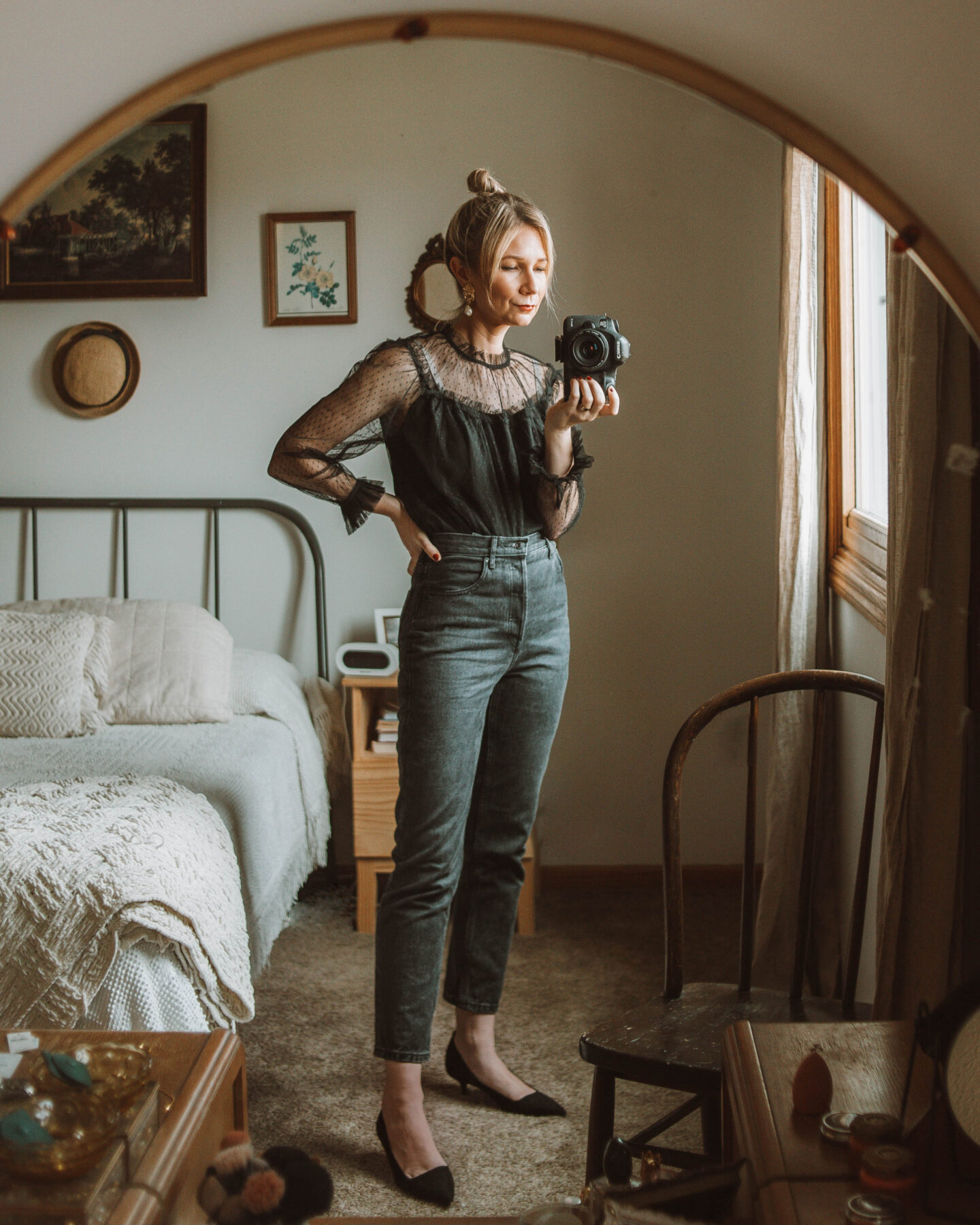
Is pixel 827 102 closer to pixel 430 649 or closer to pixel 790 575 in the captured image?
pixel 430 649

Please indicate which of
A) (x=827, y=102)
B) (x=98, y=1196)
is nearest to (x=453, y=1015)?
(x=98, y=1196)

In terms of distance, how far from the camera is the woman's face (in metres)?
1.25

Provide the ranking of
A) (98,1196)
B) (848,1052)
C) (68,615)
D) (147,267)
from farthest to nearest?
1. (147,267)
2. (68,615)
3. (848,1052)
4. (98,1196)

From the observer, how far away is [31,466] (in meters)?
2.50

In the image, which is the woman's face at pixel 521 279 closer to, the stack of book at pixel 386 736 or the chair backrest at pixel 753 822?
the chair backrest at pixel 753 822

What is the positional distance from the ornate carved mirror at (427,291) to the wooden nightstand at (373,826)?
782mm

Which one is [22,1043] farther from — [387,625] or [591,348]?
[387,625]

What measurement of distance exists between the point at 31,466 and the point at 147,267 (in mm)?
513

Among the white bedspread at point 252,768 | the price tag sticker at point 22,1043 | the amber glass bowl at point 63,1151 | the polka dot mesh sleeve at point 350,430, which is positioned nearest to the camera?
the amber glass bowl at point 63,1151

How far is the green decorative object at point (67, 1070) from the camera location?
0.67 meters

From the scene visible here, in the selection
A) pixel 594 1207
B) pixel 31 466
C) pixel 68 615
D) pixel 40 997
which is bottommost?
pixel 40 997

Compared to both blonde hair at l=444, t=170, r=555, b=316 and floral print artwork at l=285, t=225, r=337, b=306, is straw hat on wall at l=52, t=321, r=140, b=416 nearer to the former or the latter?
floral print artwork at l=285, t=225, r=337, b=306

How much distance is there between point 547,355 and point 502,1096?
4.79 ft

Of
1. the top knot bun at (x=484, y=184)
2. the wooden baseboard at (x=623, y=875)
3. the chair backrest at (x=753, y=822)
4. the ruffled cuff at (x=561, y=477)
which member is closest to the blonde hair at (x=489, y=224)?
the top knot bun at (x=484, y=184)
